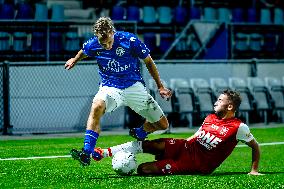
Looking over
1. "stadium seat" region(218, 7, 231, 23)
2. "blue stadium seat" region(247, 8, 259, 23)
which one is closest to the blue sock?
"stadium seat" region(218, 7, 231, 23)

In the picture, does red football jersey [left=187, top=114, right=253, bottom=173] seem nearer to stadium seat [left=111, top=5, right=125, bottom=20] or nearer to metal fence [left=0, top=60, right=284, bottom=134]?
metal fence [left=0, top=60, right=284, bottom=134]

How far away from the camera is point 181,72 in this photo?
2119 centimetres

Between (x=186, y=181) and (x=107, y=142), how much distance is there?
264 inches

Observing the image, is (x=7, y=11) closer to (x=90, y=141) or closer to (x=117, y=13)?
(x=117, y=13)

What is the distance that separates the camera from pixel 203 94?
2106cm

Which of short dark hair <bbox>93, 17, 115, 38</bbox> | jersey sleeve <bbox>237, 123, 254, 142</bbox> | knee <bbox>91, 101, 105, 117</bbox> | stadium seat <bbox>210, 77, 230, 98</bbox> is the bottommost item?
stadium seat <bbox>210, 77, 230, 98</bbox>

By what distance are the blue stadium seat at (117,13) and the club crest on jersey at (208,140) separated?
48.1 feet

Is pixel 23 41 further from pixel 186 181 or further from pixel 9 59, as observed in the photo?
pixel 186 181

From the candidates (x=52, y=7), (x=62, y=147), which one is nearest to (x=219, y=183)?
(x=62, y=147)

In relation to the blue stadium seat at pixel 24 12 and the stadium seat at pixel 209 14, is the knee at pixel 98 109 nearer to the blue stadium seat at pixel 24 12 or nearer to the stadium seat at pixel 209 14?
the blue stadium seat at pixel 24 12

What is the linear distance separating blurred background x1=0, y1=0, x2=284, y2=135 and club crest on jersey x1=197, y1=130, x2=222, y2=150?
357 inches

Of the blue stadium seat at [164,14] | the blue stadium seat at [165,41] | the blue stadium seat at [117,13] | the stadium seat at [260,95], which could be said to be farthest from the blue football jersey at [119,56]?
the blue stadium seat at [164,14]

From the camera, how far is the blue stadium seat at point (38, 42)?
2045cm

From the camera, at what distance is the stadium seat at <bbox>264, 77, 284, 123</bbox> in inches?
867
